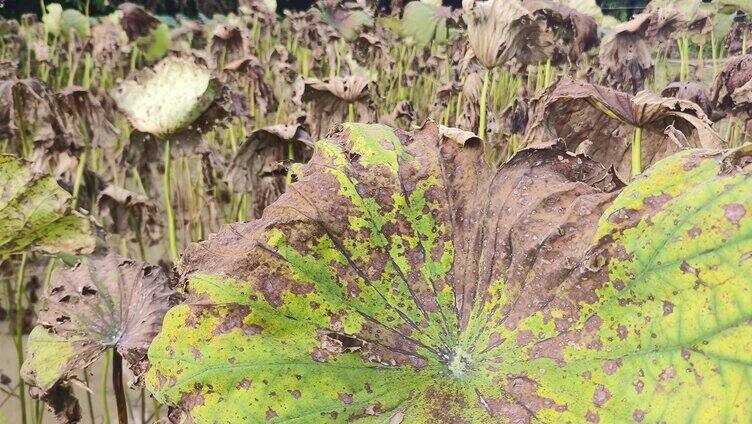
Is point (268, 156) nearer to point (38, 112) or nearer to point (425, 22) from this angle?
point (38, 112)

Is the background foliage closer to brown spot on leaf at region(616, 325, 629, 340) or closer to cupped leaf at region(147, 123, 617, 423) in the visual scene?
cupped leaf at region(147, 123, 617, 423)

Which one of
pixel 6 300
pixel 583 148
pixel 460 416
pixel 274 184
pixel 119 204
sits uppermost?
pixel 583 148

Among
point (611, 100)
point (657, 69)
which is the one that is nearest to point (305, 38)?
point (657, 69)

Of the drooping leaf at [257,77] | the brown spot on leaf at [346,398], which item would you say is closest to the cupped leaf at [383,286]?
the brown spot on leaf at [346,398]

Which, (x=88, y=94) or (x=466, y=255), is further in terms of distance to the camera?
(x=88, y=94)

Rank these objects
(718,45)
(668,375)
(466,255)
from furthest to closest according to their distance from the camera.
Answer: (718,45) < (466,255) < (668,375)

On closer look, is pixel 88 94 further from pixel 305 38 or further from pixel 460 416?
pixel 305 38

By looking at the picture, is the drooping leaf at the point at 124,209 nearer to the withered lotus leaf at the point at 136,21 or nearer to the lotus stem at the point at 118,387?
the lotus stem at the point at 118,387
